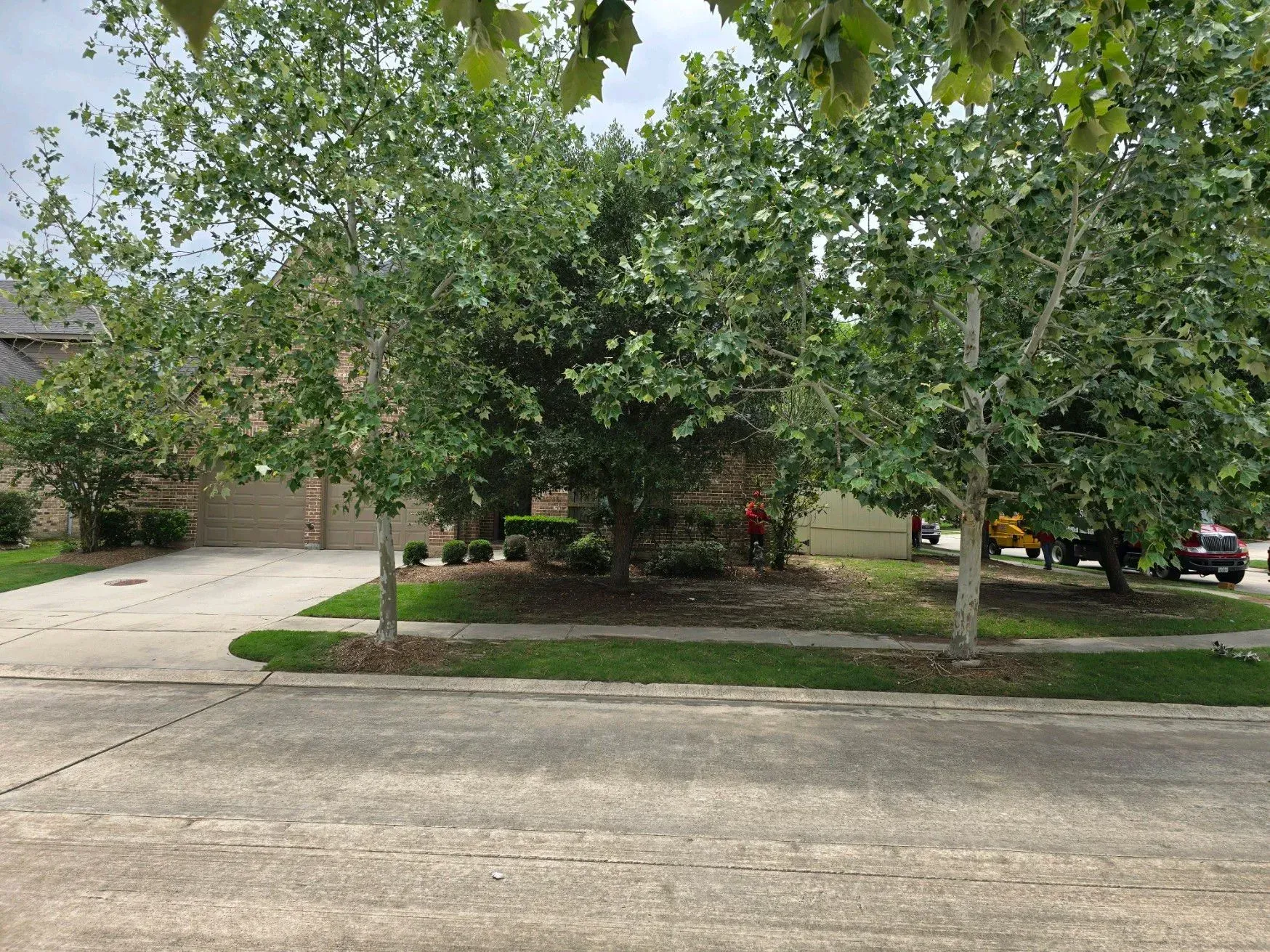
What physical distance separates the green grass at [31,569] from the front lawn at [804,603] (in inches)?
239

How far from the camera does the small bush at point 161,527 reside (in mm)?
18719

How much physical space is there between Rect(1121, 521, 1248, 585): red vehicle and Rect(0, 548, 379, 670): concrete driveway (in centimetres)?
1899

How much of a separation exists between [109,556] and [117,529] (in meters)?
1.48

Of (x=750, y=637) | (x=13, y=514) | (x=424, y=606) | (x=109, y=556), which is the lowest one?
(x=750, y=637)

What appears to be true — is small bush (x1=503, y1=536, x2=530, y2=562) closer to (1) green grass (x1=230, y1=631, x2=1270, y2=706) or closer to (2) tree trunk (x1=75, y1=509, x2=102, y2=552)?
(1) green grass (x1=230, y1=631, x2=1270, y2=706)

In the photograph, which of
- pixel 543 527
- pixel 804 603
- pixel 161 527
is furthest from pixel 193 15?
pixel 161 527

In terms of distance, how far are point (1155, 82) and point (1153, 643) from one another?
25.2 ft

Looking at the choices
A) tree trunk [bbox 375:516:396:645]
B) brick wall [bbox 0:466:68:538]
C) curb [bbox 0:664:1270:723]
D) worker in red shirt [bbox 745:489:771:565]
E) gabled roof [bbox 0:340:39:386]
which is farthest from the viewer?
gabled roof [bbox 0:340:39:386]

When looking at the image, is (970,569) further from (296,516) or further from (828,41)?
(296,516)

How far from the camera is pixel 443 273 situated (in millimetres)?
9539

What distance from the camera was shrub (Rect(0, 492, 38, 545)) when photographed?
19.8 m

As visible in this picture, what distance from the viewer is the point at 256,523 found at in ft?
65.8

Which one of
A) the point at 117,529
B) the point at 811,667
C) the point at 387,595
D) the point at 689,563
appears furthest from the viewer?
the point at 117,529

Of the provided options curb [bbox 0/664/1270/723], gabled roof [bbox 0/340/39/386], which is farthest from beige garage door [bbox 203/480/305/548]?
curb [bbox 0/664/1270/723]
